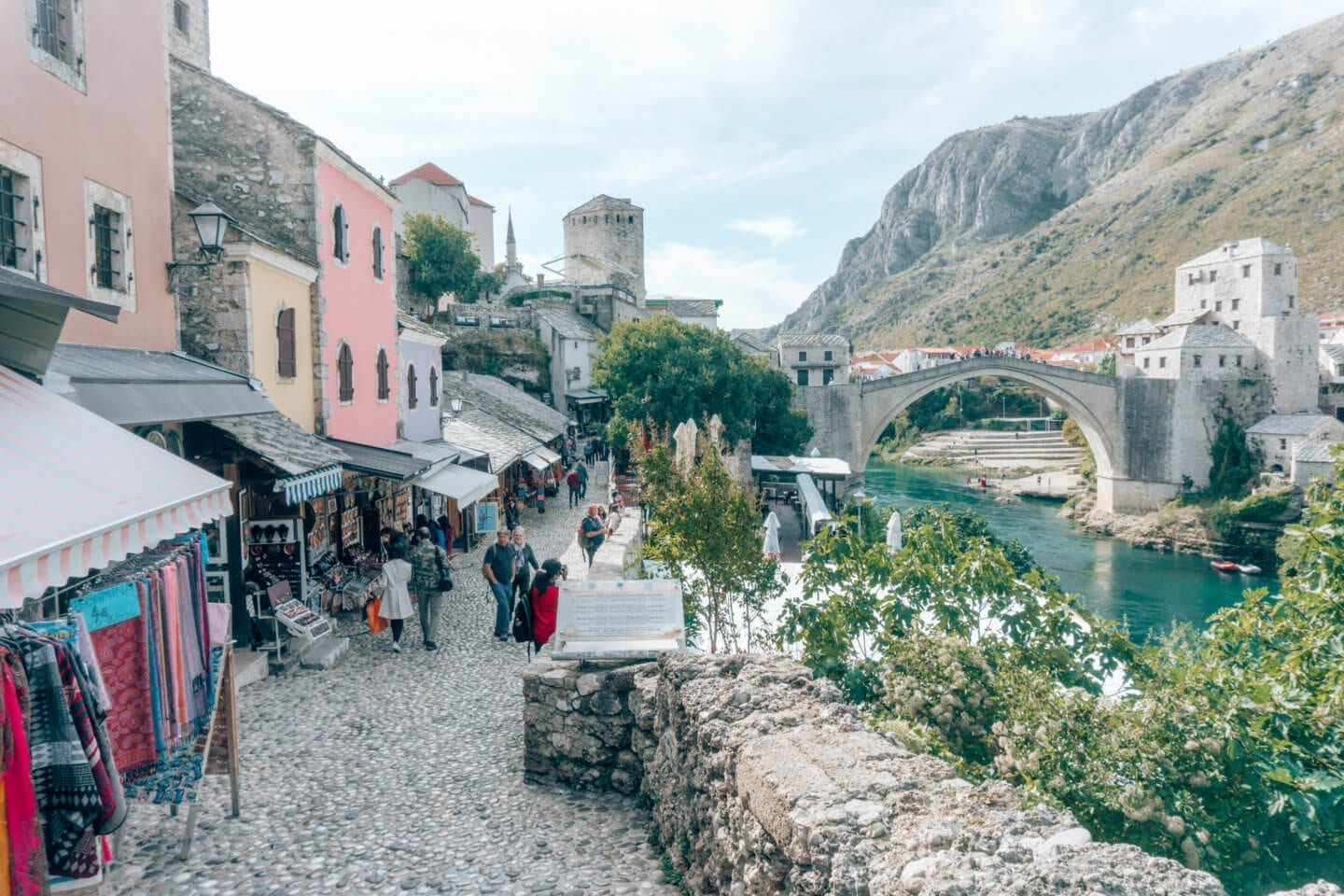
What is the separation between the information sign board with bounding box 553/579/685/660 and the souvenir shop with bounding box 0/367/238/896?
6.37 feet

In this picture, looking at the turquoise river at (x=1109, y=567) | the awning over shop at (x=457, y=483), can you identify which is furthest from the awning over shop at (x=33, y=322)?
the turquoise river at (x=1109, y=567)

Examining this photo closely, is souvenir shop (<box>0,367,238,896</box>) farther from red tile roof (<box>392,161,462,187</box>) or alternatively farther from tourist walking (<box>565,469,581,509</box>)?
red tile roof (<box>392,161,462,187</box>)

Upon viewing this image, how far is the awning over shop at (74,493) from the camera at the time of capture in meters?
2.97

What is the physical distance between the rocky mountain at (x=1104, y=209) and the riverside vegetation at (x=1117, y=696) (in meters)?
62.7

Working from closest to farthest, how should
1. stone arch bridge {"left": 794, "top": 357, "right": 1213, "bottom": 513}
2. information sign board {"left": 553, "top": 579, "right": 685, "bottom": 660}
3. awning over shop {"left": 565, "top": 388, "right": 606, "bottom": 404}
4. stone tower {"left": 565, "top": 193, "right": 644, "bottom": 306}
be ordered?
information sign board {"left": 553, "top": 579, "right": 685, "bottom": 660}, awning over shop {"left": 565, "top": 388, "right": 606, "bottom": 404}, stone arch bridge {"left": 794, "top": 357, "right": 1213, "bottom": 513}, stone tower {"left": 565, "top": 193, "right": 644, "bottom": 306}

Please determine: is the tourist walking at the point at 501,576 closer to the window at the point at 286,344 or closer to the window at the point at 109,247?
the window at the point at 286,344

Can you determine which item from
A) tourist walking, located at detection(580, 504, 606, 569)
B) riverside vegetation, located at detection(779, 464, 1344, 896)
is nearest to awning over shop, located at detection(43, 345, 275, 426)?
tourist walking, located at detection(580, 504, 606, 569)

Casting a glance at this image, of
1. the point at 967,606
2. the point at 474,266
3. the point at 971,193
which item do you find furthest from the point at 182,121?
the point at 971,193

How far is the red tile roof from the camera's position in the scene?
4659 centimetres

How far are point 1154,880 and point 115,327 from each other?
7908mm

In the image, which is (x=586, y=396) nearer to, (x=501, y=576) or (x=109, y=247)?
(x=501, y=576)

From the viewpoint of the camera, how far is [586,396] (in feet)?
111

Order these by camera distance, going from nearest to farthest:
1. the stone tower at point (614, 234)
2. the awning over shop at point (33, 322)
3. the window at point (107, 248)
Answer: the awning over shop at point (33, 322) < the window at point (107, 248) < the stone tower at point (614, 234)

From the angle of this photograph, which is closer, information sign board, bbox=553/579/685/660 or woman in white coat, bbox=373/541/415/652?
information sign board, bbox=553/579/685/660
